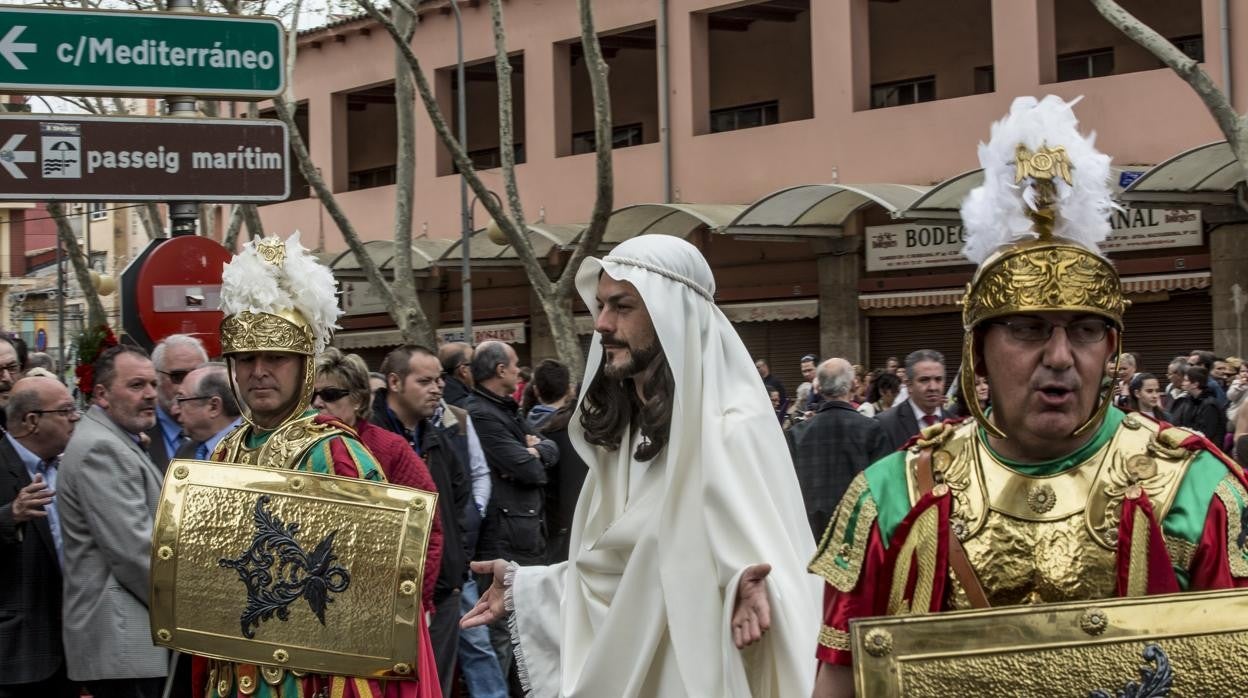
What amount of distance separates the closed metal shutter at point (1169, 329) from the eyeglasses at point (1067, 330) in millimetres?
17872

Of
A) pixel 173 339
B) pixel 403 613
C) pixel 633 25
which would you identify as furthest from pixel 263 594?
pixel 633 25

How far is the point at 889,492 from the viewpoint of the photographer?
3.02 metres

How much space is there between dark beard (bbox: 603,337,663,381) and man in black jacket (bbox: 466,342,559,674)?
4.13m

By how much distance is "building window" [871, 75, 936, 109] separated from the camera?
995 inches

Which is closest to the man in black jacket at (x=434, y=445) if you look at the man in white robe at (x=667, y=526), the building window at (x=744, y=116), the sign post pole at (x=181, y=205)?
the sign post pole at (x=181, y=205)

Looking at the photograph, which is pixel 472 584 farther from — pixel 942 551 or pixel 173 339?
pixel 942 551

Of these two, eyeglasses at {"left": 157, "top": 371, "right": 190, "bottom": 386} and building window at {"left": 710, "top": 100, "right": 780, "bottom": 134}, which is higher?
building window at {"left": 710, "top": 100, "right": 780, "bottom": 134}

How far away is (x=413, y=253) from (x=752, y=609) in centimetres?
2459

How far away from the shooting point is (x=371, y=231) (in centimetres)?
3244

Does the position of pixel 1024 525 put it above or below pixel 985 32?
below

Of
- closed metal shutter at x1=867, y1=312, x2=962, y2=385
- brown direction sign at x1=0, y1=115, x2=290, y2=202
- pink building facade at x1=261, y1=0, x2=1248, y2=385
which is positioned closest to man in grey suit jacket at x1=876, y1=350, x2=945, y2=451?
brown direction sign at x1=0, y1=115, x2=290, y2=202

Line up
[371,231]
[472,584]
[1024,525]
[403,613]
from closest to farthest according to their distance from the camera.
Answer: [1024,525]
[403,613]
[472,584]
[371,231]

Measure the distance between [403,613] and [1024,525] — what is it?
2334mm

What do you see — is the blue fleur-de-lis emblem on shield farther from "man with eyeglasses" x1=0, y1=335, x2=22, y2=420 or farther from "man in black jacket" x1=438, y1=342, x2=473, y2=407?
"man in black jacket" x1=438, y1=342, x2=473, y2=407
